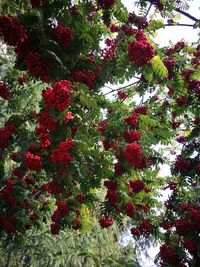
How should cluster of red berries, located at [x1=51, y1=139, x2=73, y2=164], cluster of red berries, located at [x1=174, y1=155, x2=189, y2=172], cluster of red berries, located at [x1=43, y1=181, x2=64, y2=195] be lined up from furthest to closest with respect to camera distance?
cluster of red berries, located at [x1=174, y1=155, x2=189, y2=172]
cluster of red berries, located at [x1=43, y1=181, x2=64, y2=195]
cluster of red berries, located at [x1=51, y1=139, x2=73, y2=164]

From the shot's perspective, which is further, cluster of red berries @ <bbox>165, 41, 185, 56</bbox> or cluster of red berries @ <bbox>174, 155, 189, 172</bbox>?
cluster of red berries @ <bbox>174, 155, 189, 172</bbox>

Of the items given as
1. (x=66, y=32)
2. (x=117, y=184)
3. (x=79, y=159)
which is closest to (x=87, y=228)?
(x=117, y=184)

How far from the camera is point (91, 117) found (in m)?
3.87

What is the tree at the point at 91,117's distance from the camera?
3117 mm

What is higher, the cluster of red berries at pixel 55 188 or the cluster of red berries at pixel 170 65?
the cluster of red berries at pixel 170 65

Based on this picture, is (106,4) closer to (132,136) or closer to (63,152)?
(132,136)

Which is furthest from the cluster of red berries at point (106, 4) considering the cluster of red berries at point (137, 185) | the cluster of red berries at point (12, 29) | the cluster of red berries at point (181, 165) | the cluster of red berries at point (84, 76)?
the cluster of red berries at point (181, 165)

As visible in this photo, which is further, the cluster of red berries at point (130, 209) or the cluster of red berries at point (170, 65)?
the cluster of red berries at point (130, 209)

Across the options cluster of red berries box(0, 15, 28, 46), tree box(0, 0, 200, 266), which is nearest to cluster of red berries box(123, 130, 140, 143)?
tree box(0, 0, 200, 266)

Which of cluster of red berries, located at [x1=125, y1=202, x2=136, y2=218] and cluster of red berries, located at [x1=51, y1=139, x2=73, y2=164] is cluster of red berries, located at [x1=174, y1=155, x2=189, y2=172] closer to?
cluster of red berries, located at [x1=125, y1=202, x2=136, y2=218]

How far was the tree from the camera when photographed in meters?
3.12

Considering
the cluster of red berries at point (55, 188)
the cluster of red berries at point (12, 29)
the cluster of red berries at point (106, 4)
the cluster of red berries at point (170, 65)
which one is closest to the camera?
the cluster of red berries at point (12, 29)

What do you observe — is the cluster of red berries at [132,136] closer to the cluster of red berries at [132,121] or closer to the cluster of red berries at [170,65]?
the cluster of red berries at [132,121]

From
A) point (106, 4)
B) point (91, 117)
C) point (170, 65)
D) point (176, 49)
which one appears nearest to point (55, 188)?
point (91, 117)
